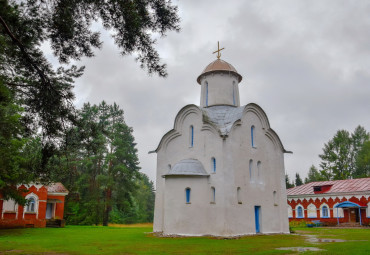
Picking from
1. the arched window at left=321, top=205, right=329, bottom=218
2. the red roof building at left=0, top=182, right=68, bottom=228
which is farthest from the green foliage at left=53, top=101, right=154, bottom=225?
the arched window at left=321, top=205, right=329, bottom=218

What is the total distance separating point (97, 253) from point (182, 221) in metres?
7.35

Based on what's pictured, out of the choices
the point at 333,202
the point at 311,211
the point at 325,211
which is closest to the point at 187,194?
the point at 333,202

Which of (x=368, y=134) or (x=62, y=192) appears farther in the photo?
(x=368, y=134)

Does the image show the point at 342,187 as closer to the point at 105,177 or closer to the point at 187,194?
the point at 187,194

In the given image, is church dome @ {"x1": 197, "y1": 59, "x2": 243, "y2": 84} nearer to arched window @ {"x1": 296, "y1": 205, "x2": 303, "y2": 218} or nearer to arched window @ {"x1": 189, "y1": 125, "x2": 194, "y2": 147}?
arched window @ {"x1": 189, "y1": 125, "x2": 194, "y2": 147}

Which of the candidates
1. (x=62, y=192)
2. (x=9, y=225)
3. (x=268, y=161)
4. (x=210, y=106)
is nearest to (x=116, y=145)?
(x=62, y=192)

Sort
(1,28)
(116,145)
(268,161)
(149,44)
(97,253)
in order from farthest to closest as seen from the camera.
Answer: (116,145)
(268,161)
(97,253)
(149,44)
(1,28)

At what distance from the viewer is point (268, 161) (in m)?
21.5

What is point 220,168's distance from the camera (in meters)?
18.5

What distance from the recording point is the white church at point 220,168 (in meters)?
18.1

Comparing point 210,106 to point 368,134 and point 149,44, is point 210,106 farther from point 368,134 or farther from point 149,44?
point 368,134

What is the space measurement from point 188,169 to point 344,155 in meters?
37.6

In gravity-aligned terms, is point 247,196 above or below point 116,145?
below

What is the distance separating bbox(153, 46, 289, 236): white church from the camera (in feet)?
Result: 59.5
